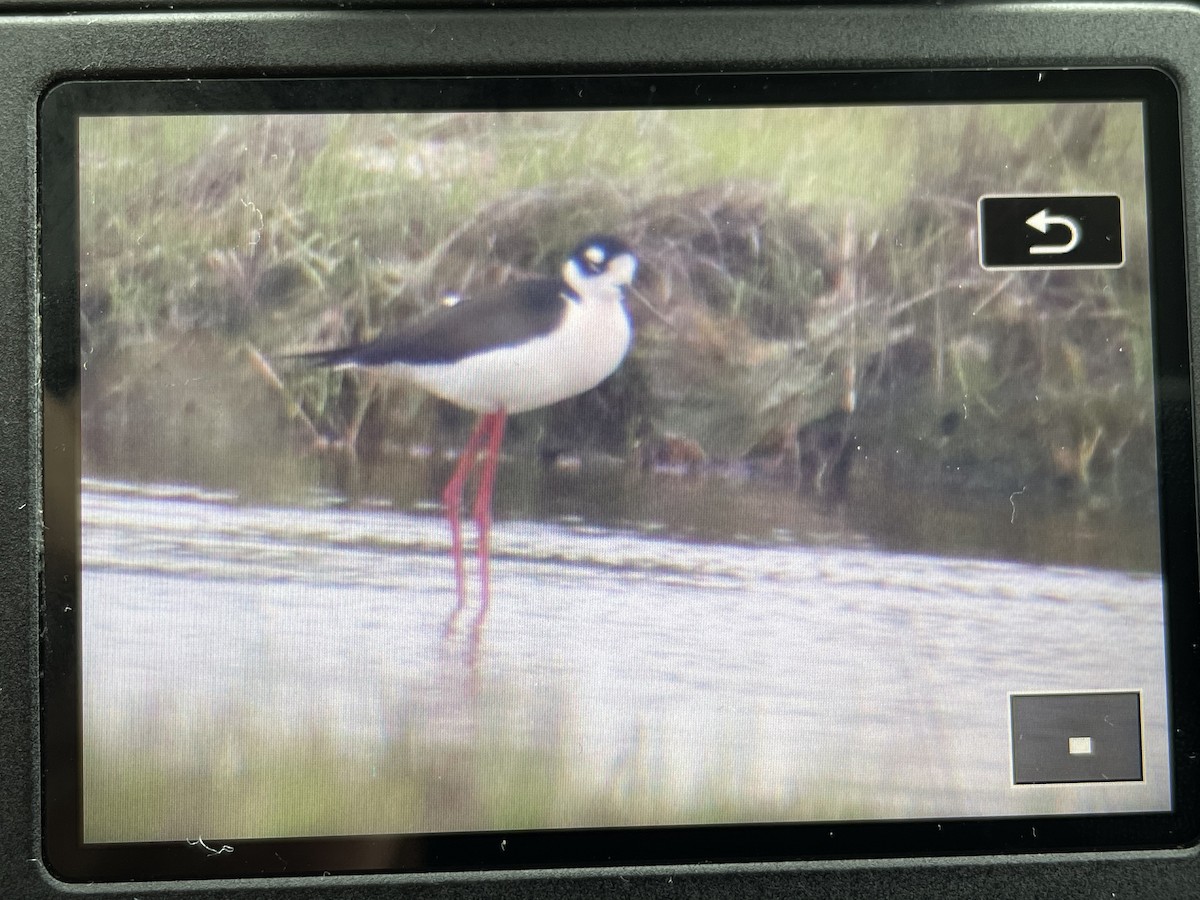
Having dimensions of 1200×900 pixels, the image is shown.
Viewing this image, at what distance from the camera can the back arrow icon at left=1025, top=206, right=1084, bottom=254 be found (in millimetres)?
500

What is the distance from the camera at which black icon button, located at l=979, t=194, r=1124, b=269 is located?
500 millimetres

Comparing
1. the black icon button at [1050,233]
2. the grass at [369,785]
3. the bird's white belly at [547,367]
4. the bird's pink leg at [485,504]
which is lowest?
the grass at [369,785]

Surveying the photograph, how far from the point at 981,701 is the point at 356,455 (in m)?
0.35

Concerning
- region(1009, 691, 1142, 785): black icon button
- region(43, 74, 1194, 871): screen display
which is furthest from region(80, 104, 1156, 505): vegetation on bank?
region(1009, 691, 1142, 785): black icon button

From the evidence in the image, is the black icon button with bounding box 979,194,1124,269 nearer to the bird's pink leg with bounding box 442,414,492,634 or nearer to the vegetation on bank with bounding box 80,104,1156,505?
the vegetation on bank with bounding box 80,104,1156,505

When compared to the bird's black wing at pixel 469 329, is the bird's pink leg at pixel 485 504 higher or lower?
lower

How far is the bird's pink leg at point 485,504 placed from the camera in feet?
1.61

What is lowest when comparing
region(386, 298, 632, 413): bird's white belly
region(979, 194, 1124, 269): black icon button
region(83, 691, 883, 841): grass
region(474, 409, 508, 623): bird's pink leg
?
region(83, 691, 883, 841): grass

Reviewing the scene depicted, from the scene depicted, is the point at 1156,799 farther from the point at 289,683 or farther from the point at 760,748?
the point at 289,683

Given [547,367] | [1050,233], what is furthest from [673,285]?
[1050,233]

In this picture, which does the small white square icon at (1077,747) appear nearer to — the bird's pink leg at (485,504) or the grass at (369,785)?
the grass at (369,785)

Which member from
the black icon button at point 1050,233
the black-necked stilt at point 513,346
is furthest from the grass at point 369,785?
the black icon button at point 1050,233

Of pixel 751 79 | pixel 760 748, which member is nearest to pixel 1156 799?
pixel 760 748

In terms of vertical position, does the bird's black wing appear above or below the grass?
above
